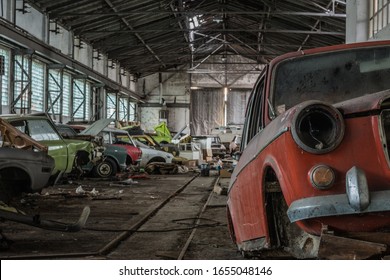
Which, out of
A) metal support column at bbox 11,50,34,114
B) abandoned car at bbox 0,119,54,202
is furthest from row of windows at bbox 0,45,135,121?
abandoned car at bbox 0,119,54,202

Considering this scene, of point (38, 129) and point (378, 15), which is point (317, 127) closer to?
point (38, 129)

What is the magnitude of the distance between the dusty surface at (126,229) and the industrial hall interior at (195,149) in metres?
0.03

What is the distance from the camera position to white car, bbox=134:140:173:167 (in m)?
19.5

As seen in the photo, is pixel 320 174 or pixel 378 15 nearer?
pixel 320 174

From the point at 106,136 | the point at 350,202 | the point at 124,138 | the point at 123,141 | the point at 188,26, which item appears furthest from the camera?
the point at 188,26

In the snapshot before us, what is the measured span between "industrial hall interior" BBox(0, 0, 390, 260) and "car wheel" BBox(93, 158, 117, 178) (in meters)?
0.04

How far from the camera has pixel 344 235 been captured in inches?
95.6

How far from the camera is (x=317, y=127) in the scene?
251 centimetres

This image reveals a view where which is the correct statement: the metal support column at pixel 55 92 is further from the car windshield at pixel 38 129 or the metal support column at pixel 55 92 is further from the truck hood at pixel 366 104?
the truck hood at pixel 366 104

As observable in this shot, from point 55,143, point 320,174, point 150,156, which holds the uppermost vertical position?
point 55,143

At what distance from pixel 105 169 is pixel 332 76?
505 inches

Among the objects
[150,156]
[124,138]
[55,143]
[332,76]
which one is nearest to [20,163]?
[55,143]

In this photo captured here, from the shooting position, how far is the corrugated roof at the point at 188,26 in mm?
20172

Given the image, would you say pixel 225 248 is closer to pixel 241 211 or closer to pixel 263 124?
pixel 241 211
